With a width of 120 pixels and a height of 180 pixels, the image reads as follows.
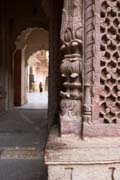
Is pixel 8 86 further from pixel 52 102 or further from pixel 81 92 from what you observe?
pixel 81 92

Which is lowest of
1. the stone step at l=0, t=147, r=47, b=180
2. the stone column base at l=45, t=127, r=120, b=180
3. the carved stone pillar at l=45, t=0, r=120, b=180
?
the stone step at l=0, t=147, r=47, b=180

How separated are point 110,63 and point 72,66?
0.26 metres

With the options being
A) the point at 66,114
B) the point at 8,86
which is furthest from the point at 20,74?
the point at 66,114

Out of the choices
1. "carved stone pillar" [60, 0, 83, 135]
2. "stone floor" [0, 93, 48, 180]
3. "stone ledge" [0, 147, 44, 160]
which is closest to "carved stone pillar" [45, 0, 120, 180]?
"carved stone pillar" [60, 0, 83, 135]

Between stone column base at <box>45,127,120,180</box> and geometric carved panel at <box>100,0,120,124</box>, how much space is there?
0.71ft

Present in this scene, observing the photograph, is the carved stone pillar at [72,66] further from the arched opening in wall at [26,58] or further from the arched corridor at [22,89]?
the arched opening in wall at [26,58]

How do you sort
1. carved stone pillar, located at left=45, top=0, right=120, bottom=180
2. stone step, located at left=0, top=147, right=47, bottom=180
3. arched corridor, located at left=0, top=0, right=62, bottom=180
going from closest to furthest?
1. carved stone pillar, located at left=45, top=0, right=120, bottom=180
2. stone step, located at left=0, top=147, right=47, bottom=180
3. arched corridor, located at left=0, top=0, right=62, bottom=180

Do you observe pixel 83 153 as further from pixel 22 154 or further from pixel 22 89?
pixel 22 89

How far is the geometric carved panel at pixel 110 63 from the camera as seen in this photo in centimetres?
245

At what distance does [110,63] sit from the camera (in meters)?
2.47

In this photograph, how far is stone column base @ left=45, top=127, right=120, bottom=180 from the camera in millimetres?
2301

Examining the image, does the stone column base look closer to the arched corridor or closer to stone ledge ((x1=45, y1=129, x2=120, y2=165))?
stone ledge ((x1=45, y1=129, x2=120, y2=165))

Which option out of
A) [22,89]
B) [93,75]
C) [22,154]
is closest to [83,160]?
[93,75]

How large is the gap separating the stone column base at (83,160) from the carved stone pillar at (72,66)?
Answer: 6.4 inches
